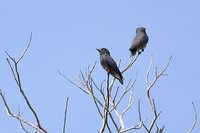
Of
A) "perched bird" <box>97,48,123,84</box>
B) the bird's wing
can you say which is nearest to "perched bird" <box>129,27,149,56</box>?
"perched bird" <box>97,48,123,84</box>

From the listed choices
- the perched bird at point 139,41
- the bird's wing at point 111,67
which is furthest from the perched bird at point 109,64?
the perched bird at point 139,41

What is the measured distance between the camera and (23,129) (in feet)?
15.3

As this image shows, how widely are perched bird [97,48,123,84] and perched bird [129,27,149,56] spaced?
3.05 feet

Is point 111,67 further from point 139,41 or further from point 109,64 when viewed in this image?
point 139,41

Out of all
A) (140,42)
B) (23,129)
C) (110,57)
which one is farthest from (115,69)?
(23,129)

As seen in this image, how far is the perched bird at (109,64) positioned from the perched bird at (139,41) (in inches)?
36.6

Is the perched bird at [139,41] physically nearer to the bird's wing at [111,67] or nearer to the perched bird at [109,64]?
the perched bird at [109,64]

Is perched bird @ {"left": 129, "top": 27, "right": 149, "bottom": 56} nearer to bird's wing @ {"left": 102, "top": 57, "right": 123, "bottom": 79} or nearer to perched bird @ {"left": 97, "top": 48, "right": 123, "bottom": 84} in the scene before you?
perched bird @ {"left": 97, "top": 48, "right": 123, "bottom": 84}

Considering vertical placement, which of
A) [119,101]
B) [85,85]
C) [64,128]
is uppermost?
[85,85]

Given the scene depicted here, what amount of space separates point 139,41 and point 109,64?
6.55ft

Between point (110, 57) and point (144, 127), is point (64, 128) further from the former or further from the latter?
point (110, 57)

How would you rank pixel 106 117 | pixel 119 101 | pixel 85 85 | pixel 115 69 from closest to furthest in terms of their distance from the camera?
pixel 106 117 < pixel 119 101 < pixel 85 85 < pixel 115 69

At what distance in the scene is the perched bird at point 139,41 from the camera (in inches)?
361

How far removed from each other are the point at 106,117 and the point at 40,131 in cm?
65
